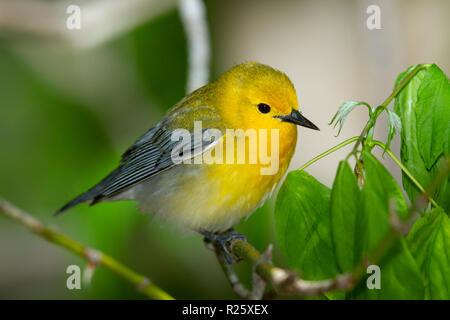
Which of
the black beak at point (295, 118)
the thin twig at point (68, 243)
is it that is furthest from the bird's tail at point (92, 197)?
the thin twig at point (68, 243)

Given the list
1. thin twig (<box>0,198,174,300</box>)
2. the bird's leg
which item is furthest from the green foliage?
the bird's leg

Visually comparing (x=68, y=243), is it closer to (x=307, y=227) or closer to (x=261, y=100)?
(x=307, y=227)

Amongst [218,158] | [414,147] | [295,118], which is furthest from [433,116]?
[218,158]

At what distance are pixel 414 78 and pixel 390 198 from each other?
2.07 ft

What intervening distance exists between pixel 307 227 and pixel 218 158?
132 centimetres

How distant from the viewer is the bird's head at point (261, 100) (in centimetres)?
303

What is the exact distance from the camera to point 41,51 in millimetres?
5895

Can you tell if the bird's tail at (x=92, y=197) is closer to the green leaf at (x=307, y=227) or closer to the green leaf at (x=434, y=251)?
the green leaf at (x=307, y=227)

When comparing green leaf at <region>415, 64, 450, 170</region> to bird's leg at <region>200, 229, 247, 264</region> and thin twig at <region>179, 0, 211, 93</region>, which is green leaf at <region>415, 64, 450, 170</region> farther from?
thin twig at <region>179, 0, 211, 93</region>

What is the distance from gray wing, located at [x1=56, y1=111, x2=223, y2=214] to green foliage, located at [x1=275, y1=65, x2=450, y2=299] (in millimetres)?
1585

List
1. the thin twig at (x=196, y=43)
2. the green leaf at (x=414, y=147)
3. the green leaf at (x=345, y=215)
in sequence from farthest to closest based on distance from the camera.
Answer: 1. the thin twig at (x=196, y=43)
2. the green leaf at (x=414, y=147)
3. the green leaf at (x=345, y=215)

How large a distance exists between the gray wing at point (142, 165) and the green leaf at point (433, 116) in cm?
170

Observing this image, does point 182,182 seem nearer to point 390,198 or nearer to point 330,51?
point 390,198
